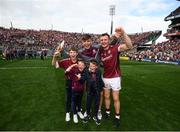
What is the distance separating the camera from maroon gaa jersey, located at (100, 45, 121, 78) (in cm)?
679

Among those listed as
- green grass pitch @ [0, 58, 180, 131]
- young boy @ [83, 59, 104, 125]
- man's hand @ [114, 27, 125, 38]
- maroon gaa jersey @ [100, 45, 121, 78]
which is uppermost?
man's hand @ [114, 27, 125, 38]

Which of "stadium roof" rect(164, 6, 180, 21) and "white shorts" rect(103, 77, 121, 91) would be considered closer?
"white shorts" rect(103, 77, 121, 91)

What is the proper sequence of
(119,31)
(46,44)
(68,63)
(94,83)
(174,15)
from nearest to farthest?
(119,31), (94,83), (68,63), (46,44), (174,15)

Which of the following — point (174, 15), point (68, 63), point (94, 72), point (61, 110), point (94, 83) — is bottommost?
point (61, 110)

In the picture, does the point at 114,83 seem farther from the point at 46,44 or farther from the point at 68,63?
the point at 46,44

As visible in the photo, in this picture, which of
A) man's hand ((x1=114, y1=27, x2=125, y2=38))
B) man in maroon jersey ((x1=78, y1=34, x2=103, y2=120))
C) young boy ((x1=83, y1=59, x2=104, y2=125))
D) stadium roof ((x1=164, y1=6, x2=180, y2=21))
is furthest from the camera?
stadium roof ((x1=164, y1=6, x2=180, y2=21))

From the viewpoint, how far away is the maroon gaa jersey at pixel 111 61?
22.3 feet

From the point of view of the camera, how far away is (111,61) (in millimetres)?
6801

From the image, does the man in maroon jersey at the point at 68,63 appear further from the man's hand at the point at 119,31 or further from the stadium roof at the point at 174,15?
the stadium roof at the point at 174,15

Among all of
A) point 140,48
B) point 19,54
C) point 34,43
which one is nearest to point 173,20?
point 140,48

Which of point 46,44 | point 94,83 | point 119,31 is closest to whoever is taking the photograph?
point 119,31

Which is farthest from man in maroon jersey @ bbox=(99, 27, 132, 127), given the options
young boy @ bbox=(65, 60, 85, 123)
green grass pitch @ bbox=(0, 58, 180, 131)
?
green grass pitch @ bbox=(0, 58, 180, 131)

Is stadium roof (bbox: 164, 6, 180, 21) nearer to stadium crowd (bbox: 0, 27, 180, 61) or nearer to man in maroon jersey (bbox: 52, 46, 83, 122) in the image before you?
stadium crowd (bbox: 0, 27, 180, 61)

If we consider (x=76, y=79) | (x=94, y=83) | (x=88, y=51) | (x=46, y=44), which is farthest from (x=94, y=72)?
(x=46, y=44)
